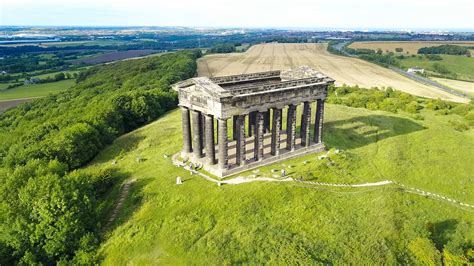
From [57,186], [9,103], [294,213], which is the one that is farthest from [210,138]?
[9,103]

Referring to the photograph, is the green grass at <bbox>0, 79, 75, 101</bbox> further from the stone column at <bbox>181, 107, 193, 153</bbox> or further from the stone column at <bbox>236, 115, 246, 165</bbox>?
the stone column at <bbox>236, 115, 246, 165</bbox>

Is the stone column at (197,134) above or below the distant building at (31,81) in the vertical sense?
above

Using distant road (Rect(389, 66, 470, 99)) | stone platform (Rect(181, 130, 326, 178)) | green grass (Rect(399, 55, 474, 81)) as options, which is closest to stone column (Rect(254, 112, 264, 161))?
stone platform (Rect(181, 130, 326, 178))

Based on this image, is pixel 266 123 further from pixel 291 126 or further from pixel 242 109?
pixel 242 109

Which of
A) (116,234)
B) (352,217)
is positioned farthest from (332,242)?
(116,234)

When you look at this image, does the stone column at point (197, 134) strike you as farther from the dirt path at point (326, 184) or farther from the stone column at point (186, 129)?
the dirt path at point (326, 184)

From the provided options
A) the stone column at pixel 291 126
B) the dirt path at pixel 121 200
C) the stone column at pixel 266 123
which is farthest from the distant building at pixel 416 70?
the dirt path at pixel 121 200
